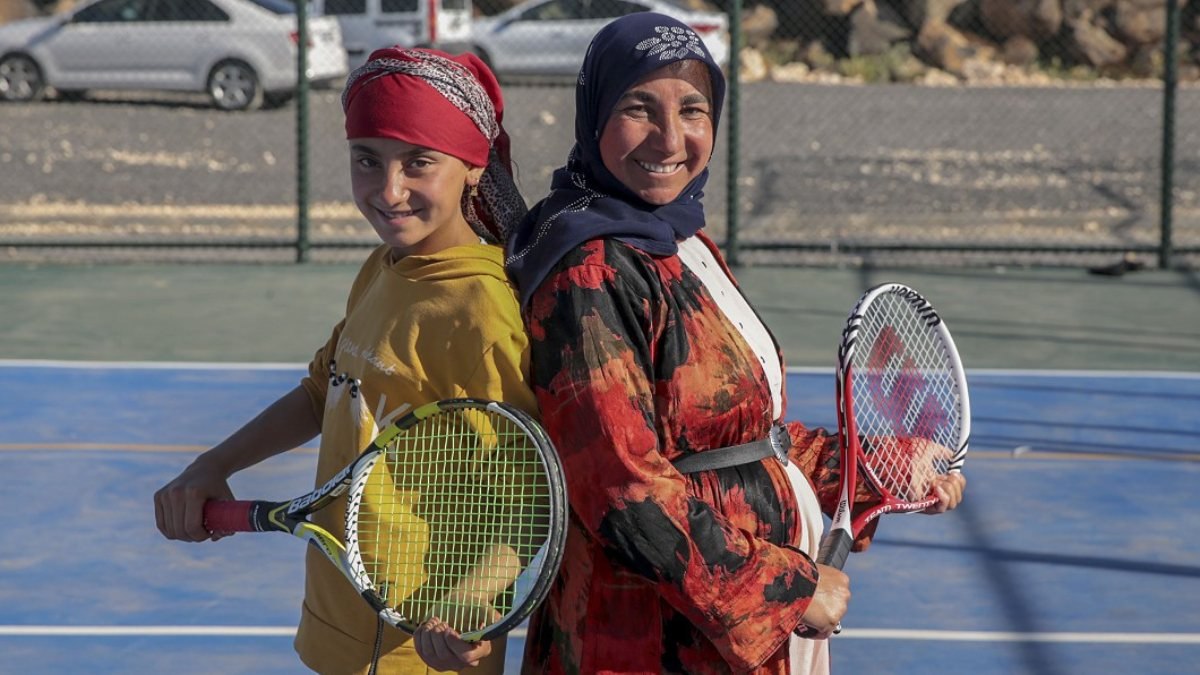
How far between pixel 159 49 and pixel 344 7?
121 inches

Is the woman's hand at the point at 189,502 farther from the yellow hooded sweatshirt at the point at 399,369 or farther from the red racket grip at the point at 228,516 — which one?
the yellow hooded sweatshirt at the point at 399,369

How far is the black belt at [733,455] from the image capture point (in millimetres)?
2570

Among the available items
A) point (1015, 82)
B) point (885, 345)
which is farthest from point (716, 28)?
point (885, 345)

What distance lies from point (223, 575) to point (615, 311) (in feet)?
12.1

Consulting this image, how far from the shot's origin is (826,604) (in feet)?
8.49

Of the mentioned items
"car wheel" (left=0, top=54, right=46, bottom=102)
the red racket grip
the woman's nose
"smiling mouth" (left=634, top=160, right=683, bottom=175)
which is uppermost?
the woman's nose

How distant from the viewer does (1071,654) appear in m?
5.16

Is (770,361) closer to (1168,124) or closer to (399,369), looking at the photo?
(399,369)

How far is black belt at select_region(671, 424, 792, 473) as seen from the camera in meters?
2.57

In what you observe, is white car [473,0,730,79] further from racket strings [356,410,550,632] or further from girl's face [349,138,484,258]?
racket strings [356,410,550,632]

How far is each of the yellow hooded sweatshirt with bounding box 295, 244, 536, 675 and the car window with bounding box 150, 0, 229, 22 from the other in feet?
52.7

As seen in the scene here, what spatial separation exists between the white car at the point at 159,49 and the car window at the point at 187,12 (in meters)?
0.01

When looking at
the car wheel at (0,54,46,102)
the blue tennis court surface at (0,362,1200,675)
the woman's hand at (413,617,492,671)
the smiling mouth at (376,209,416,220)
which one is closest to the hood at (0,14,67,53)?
the car wheel at (0,54,46,102)

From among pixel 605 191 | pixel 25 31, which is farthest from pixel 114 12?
pixel 605 191
